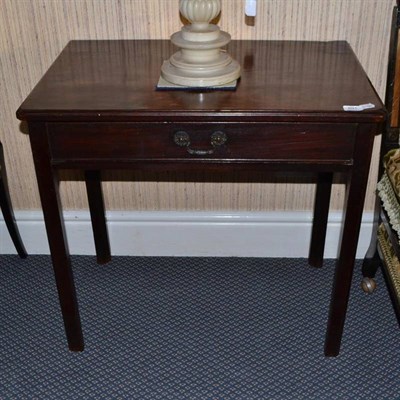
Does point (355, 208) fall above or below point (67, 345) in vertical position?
above

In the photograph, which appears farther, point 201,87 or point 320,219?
point 320,219

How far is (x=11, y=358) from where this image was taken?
73.5 inches

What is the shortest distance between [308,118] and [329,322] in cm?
64

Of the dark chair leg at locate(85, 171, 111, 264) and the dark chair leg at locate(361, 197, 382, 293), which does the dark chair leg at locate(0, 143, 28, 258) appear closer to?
the dark chair leg at locate(85, 171, 111, 264)

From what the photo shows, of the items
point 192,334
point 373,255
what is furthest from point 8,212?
point 373,255

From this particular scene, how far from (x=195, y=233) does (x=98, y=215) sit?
0.34 metres

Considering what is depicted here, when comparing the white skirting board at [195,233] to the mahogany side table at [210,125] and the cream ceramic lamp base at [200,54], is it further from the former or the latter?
the cream ceramic lamp base at [200,54]

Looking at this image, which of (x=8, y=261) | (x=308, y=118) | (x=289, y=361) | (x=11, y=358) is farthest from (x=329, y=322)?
(x=8, y=261)

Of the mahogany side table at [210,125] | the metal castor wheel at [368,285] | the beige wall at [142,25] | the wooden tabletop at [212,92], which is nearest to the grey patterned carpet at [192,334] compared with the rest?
the metal castor wheel at [368,285]

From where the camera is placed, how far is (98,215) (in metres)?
2.16

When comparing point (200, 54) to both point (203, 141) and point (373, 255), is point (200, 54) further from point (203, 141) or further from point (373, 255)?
point (373, 255)

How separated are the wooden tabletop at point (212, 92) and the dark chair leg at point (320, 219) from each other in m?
0.45

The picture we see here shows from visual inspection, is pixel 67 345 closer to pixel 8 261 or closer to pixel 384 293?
pixel 8 261

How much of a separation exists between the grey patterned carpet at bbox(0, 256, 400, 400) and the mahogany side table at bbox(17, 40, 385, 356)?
0.33 m
